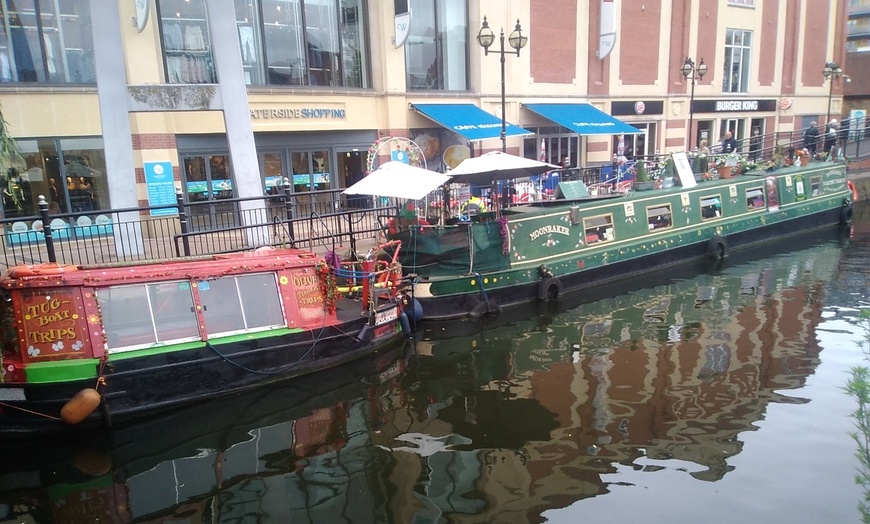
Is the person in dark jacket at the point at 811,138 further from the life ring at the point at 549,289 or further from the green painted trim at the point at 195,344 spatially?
the green painted trim at the point at 195,344

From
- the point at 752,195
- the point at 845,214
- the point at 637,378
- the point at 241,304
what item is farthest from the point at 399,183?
the point at 845,214

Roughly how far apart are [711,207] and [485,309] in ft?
27.4

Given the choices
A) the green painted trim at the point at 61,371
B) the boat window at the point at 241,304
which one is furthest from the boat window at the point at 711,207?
the green painted trim at the point at 61,371

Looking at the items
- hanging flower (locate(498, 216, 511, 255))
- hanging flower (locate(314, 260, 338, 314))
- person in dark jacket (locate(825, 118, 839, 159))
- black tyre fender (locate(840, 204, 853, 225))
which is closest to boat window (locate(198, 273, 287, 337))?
hanging flower (locate(314, 260, 338, 314))

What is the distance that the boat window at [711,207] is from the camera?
54.9 ft

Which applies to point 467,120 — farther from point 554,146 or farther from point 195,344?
point 195,344

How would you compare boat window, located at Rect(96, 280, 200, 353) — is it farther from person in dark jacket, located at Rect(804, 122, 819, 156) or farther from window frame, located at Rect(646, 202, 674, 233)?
person in dark jacket, located at Rect(804, 122, 819, 156)

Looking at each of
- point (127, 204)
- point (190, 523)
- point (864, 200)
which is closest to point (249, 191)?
point (127, 204)

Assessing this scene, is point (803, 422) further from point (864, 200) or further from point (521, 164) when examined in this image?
point (864, 200)

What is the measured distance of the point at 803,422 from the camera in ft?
24.9

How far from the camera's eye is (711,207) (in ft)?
55.5

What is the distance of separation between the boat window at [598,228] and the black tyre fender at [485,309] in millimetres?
3130

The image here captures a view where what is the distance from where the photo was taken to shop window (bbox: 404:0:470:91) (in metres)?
21.5

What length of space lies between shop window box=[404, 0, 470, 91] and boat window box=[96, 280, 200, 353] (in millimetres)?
14526
